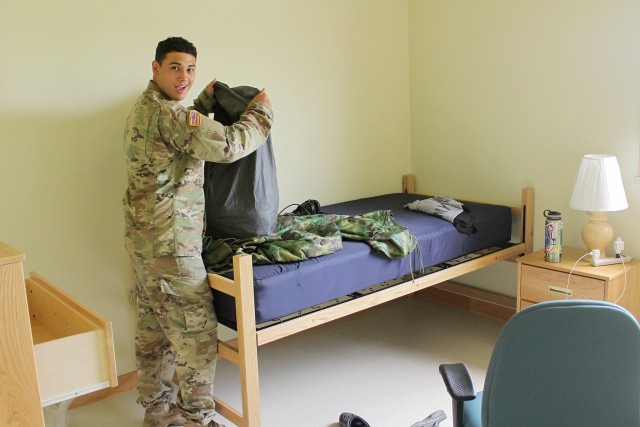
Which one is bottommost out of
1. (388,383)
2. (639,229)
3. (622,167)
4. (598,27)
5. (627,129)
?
(388,383)

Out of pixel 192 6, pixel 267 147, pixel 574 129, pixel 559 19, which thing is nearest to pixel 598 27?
pixel 559 19

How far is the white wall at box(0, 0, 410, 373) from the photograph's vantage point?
2.63 m

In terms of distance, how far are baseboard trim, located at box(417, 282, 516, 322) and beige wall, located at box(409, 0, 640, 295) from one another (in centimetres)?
8

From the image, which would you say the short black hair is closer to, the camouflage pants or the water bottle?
the camouflage pants

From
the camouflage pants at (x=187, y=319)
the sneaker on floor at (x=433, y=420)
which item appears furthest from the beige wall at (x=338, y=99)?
the sneaker on floor at (x=433, y=420)

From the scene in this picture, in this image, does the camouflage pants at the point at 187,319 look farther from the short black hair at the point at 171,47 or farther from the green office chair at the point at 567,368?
the green office chair at the point at 567,368

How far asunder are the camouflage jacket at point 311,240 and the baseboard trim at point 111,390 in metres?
0.94

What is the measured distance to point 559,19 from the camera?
129 inches

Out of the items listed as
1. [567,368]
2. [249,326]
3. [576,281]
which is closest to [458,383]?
[567,368]

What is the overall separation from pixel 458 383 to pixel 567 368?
40 centimetres

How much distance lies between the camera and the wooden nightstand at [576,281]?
9.56ft

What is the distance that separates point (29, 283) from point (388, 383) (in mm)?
1791

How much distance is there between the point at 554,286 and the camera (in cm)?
306

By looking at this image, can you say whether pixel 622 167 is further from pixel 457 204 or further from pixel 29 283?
pixel 29 283
